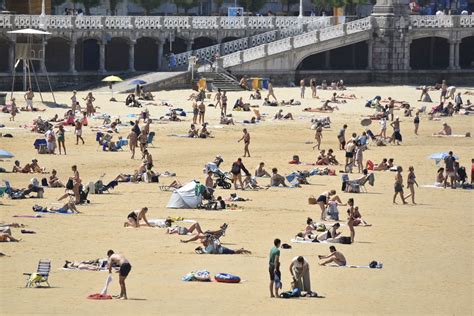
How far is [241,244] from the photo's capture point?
125 feet

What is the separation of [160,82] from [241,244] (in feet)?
136

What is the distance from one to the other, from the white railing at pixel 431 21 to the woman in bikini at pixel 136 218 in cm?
4954

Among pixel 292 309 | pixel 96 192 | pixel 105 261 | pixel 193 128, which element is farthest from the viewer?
pixel 193 128

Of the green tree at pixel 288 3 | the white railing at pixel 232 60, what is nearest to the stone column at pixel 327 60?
the white railing at pixel 232 60

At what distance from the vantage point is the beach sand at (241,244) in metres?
31.5

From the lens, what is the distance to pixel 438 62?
9269 cm

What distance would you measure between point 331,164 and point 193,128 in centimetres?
978

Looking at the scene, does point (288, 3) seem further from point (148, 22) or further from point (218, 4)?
point (148, 22)

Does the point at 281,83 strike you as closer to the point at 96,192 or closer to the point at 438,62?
the point at 438,62

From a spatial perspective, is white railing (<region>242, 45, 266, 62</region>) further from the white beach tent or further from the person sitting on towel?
the person sitting on towel

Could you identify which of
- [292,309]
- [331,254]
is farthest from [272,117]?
[292,309]

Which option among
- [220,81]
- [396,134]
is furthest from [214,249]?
[220,81]

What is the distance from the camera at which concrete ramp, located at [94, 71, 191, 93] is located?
77750 mm

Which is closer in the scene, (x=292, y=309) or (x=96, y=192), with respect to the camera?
(x=292, y=309)
